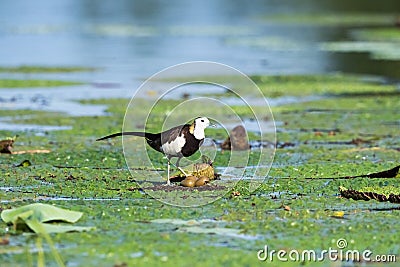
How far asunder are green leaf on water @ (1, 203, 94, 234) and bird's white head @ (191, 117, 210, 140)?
3.69 ft

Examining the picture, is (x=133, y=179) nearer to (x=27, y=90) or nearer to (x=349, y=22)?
(x=27, y=90)

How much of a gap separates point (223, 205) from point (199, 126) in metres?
0.59

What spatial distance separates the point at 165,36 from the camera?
84.5 feet

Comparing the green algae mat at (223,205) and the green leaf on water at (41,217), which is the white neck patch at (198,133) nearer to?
the green algae mat at (223,205)

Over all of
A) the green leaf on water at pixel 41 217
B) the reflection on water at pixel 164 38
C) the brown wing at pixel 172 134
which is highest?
the reflection on water at pixel 164 38

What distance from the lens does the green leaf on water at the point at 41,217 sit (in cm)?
589

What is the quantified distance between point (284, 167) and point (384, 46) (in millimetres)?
14140

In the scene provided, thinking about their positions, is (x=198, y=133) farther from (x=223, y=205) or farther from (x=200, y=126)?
(x=223, y=205)

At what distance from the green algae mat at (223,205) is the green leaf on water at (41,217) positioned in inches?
2.2

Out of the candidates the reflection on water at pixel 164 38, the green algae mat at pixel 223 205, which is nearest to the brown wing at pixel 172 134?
the green algae mat at pixel 223 205

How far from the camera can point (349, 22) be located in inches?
1158

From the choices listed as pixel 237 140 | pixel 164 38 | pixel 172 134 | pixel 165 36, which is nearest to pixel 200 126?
pixel 172 134

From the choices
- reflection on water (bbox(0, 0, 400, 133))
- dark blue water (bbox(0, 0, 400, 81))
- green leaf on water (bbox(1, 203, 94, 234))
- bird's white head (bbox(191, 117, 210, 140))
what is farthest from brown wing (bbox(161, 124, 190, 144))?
dark blue water (bbox(0, 0, 400, 81))

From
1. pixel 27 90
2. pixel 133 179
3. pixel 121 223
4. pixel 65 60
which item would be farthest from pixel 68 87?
pixel 121 223
